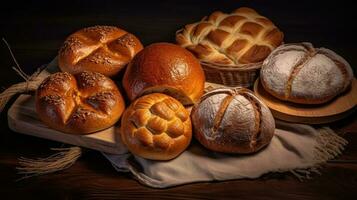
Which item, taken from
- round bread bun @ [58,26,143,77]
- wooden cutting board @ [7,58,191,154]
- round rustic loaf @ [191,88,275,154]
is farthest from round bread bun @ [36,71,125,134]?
round rustic loaf @ [191,88,275,154]

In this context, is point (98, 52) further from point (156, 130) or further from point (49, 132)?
point (156, 130)

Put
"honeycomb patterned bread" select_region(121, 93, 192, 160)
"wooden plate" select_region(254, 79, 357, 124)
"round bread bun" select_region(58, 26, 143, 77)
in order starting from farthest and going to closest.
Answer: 1. "round bread bun" select_region(58, 26, 143, 77)
2. "wooden plate" select_region(254, 79, 357, 124)
3. "honeycomb patterned bread" select_region(121, 93, 192, 160)

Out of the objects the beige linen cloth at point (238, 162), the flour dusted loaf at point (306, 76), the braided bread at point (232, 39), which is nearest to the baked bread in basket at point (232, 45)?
the braided bread at point (232, 39)

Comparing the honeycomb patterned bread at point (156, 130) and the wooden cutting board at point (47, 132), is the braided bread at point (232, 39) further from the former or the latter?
the wooden cutting board at point (47, 132)

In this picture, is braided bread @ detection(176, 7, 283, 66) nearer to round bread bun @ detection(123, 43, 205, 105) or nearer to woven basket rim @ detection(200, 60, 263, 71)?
woven basket rim @ detection(200, 60, 263, 71)

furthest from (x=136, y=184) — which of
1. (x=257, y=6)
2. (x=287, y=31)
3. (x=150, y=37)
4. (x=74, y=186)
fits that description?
(x=257, y=6)

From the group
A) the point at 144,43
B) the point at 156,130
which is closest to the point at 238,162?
the point at 156,130

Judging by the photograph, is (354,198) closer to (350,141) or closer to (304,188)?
(304,188)
